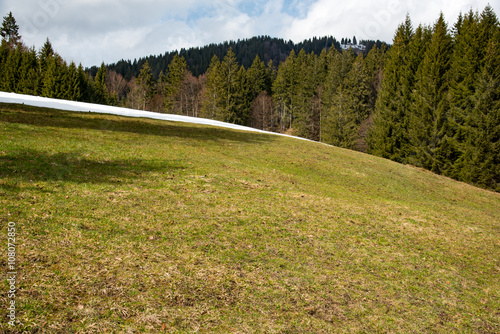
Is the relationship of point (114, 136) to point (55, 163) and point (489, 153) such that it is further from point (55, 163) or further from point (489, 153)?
point (489, 153)

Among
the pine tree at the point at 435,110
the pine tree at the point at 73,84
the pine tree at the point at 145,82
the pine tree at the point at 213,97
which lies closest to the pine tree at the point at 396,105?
the pine tree at the point at 435,110

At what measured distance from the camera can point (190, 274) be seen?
5336 millimetres

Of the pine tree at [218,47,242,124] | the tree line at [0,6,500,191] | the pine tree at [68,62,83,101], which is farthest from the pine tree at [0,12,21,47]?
the pine tree at [218,47,242,124]

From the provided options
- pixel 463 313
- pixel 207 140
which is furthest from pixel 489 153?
pixel 463 313

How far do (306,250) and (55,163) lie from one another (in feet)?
26.8

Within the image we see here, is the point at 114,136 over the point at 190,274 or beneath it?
over

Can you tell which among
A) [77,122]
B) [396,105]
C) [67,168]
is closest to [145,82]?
[396,105]

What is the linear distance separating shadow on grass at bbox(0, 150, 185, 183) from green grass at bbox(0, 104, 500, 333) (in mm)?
49

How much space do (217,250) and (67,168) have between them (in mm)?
6111

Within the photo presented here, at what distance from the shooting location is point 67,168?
9.34m

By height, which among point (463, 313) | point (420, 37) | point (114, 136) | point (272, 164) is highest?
point (420, 37)

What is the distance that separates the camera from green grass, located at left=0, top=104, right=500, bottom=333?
442 cm

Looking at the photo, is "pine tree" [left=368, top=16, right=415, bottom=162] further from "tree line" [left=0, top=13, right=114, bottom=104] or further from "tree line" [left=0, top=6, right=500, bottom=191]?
"tree line" [left=0, top=13, right=114, bottom=104]

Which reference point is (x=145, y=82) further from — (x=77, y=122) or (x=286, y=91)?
(x=77, y=122)
